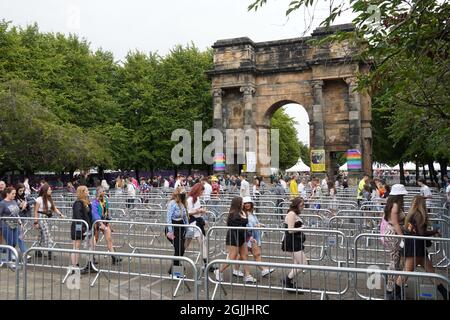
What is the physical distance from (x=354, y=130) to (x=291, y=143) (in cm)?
4519

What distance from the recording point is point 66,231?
10.4 metres

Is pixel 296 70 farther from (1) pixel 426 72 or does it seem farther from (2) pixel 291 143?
(2) pixel 291 143

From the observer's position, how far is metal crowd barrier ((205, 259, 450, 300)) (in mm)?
4301

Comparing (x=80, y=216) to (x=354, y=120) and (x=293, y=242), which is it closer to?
(x=293, y=242)

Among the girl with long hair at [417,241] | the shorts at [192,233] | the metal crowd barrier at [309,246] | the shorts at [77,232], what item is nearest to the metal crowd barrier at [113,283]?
the shorts at [192,233]

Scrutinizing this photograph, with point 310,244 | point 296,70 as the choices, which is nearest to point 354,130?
point 296,70

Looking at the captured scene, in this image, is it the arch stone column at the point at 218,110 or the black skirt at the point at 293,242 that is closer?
the black skirt at the point at 293,242

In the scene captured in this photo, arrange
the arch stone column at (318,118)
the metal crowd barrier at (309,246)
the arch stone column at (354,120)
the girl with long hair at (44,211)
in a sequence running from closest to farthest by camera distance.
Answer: the metal crowd barrier at (309,246) → the girl with long hair at (44,211) → the arch stone column at (354,120) → the arch stone column at (318,118)

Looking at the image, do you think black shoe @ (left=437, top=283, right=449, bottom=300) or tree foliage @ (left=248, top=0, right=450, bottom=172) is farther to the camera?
tree foliage @ (left=248, top=0, right=450, bottom=172)

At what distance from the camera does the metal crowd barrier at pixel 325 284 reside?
4.30 meters

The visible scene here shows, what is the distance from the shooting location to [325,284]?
513 cm

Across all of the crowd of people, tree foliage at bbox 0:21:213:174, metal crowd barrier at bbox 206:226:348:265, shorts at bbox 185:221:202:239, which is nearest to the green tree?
tree foliage at bbox 0:21:213:174

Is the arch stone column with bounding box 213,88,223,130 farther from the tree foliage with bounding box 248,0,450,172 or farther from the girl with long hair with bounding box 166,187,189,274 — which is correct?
the tree foliage with bounding box 248,0,450,172

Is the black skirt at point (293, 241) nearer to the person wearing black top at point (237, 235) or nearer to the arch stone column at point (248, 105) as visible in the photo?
the person wearing black top at point (237, 235)
